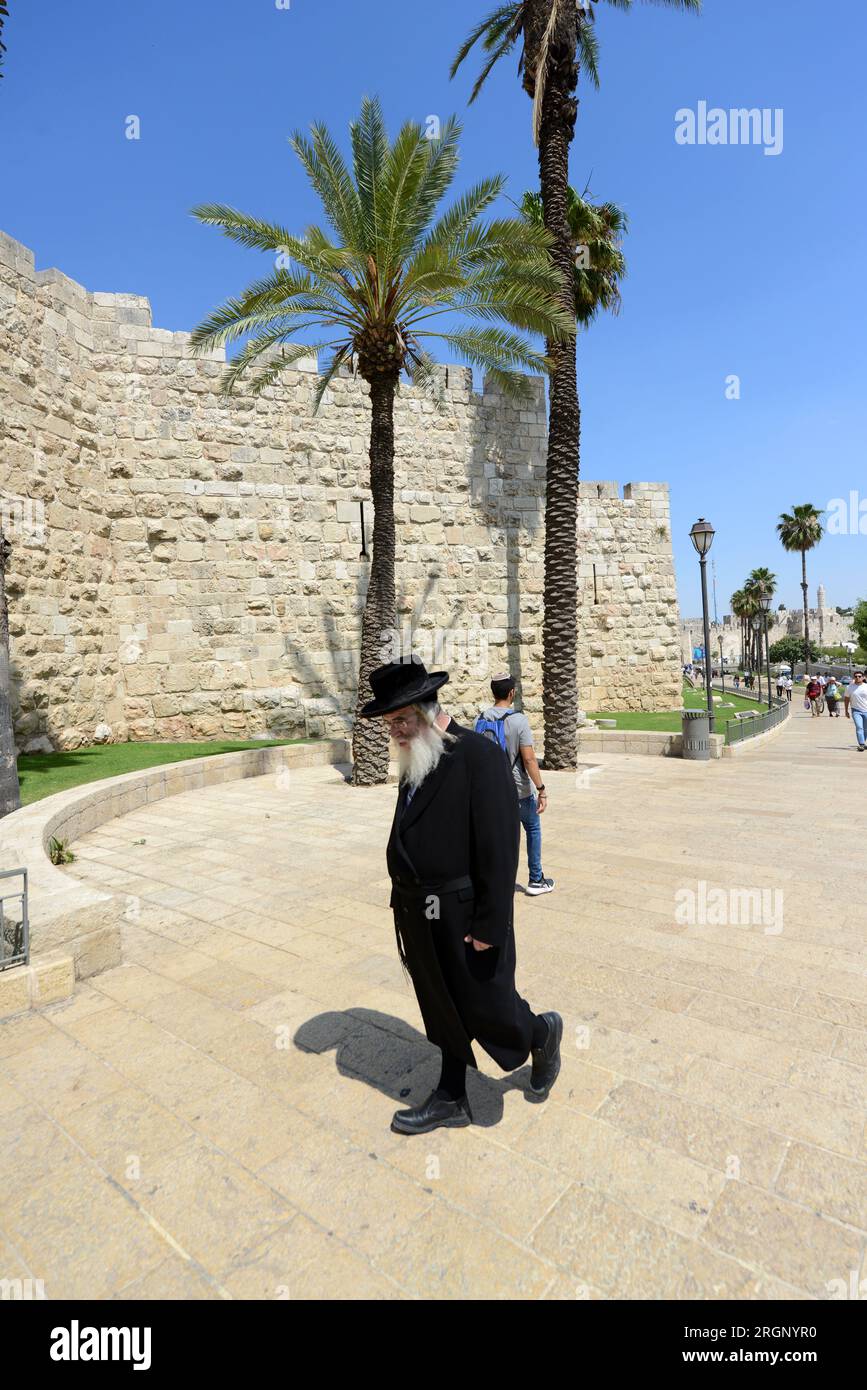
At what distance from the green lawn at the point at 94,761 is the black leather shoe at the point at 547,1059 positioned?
263 inches

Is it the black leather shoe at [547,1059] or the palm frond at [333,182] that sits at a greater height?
the palm frond at [333,182]

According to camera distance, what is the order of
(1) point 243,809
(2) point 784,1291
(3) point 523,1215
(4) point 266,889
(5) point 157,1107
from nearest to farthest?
(2) point 784,1291, (3) point 523,1215, (5) point 157,1107, (4) point 266,889, (1) point 243,809

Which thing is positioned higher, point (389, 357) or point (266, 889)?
point (389, 357)

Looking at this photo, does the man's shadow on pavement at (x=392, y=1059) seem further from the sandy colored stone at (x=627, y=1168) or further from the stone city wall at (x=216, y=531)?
the stone city wall at (x=216, y=531)

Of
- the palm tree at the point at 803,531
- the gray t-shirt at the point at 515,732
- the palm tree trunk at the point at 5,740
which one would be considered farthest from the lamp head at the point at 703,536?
the palm tree at the point at 803,531

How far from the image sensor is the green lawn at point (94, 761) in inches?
352

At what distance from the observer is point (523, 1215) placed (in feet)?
7.37

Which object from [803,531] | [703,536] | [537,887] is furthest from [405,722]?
[803,531]

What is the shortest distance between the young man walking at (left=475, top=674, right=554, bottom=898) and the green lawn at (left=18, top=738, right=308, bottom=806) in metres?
5.47

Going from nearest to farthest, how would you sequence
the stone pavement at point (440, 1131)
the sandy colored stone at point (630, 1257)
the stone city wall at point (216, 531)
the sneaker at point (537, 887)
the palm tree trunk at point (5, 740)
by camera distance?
the sandy colored stone at point (630, 1257) → the stone pavement at point (440, 1131) → the sneaker at point (537, 887) → the palm tree trunk at point (5, 740) → the stone city wall at point (216, 531)

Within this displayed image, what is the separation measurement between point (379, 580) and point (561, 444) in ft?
14.8

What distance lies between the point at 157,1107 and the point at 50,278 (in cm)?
A: 1429

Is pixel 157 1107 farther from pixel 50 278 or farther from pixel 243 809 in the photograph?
pixel 50 278
